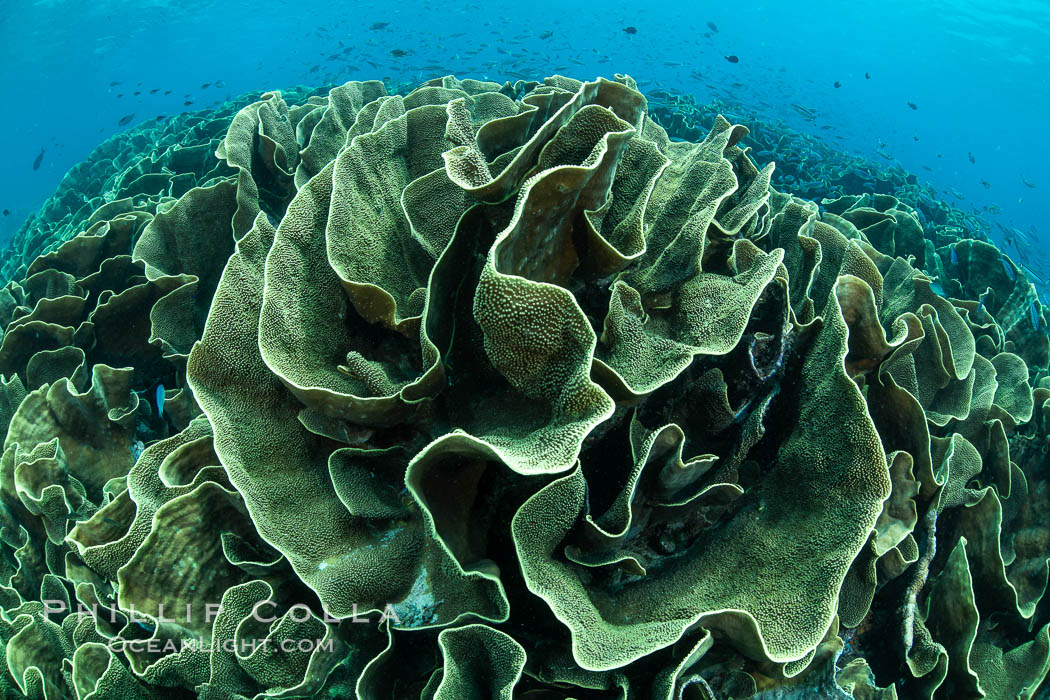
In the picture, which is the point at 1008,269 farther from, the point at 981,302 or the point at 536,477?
the point at 536,477

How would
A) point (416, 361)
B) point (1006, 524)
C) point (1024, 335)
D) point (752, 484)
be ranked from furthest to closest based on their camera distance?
1. point (1024, 335)
2. point (1006, 524)
3. point (416, 361)
4. point (752, 484)

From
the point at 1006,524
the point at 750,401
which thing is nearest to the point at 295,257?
the point at 750,401

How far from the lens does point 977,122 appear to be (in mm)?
99875

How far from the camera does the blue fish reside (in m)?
4.17

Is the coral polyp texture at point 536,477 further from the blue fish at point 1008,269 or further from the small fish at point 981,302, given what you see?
the blue fish at point 1008,269

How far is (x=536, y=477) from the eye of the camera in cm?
163

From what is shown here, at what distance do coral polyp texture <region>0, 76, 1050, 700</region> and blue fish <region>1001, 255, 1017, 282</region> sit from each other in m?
2.29

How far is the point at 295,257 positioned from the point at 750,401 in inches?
73.2

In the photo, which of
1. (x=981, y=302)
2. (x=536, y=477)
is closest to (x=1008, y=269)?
(x=981, y=302)

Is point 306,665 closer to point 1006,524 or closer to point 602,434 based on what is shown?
point 602,434

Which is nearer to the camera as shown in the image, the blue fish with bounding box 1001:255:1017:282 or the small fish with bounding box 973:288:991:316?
the small fish with bounding box 973:288:991:316

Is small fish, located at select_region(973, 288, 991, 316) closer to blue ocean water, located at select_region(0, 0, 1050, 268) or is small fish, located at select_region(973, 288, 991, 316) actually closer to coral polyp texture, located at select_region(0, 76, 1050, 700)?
coral polyp texture, located at select_region(0, 76, 1050, 700)

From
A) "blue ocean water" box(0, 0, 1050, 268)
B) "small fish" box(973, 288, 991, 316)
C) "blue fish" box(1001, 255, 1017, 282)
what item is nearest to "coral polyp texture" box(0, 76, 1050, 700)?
"small fish" box(973, 288, 991, 316)

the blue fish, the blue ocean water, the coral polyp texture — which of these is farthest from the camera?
the blue ocean water
